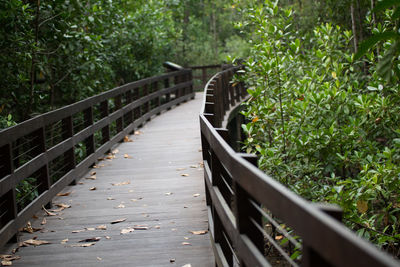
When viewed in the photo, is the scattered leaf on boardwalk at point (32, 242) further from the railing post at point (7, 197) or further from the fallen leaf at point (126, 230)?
the fallen leaf at point (126, 230)

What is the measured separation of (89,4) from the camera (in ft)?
41.4

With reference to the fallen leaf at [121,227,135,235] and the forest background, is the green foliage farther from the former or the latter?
the fallen leaf at [121,227,135,235]

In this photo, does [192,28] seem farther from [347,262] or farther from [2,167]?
[347,262]

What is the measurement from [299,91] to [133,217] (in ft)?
9.13

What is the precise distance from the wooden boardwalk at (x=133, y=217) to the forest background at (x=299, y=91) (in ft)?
4.05

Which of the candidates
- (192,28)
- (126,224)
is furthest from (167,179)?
(192,28)

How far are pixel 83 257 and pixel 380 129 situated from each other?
4367 millimetres

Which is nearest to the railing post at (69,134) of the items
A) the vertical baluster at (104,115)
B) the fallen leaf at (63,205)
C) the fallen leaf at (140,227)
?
the fallen leaf at (63,205)

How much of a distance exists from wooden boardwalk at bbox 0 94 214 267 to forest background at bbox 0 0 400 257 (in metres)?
1.23

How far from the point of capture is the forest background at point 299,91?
5.90 m

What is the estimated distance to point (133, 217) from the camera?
6.40 metres

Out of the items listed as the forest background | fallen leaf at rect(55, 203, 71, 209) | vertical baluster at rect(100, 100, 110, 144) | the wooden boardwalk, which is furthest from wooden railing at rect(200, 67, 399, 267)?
vertical baluster at rect(100, 100, 110, 144)

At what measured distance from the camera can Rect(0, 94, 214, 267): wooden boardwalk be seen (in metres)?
5.11

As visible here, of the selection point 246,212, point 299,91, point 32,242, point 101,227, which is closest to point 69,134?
point 101,227
